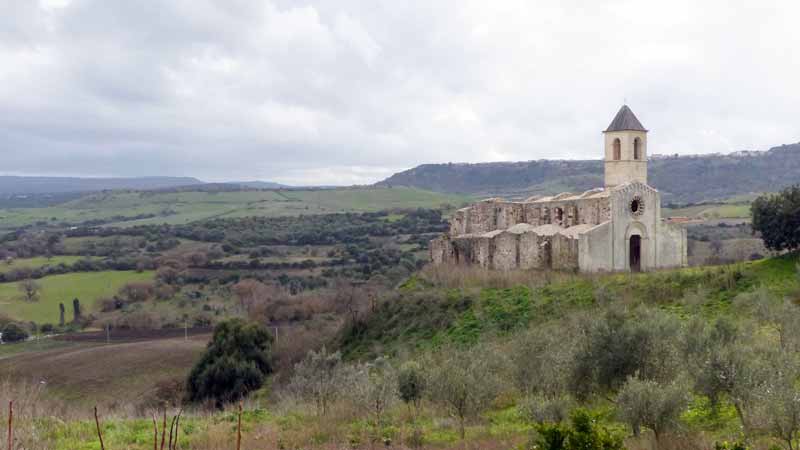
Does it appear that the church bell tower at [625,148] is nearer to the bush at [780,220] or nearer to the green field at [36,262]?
the bush at [780,220]

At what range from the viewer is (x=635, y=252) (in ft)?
115

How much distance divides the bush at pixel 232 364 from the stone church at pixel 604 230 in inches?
475

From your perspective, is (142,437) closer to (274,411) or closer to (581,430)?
(274,411)

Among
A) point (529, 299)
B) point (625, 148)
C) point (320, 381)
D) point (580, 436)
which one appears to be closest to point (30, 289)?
point (529, 299)

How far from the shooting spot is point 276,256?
8256 centimetres

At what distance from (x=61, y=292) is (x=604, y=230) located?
1939 inches

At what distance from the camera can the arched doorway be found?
34.8 metres

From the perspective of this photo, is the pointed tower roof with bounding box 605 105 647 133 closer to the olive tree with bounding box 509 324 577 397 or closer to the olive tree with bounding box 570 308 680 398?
the olive tree with bounding box 509 324 577 397

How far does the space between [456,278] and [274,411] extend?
21710mm

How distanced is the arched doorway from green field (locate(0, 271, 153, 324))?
145 feet

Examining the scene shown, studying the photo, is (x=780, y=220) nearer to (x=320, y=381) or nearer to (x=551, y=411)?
(x=320, y=381)

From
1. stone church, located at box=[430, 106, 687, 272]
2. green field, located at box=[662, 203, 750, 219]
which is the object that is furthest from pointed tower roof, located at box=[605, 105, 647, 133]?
green field, located at box=[662, 203, 750, 219]

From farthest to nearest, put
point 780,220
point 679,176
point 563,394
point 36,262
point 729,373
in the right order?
point 679,176 < point 36,262 < point 780,220 < point 563,394 < point 729,373

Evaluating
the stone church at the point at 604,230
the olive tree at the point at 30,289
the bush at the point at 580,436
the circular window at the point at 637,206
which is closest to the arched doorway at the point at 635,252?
the stone church at the point at 604,230
